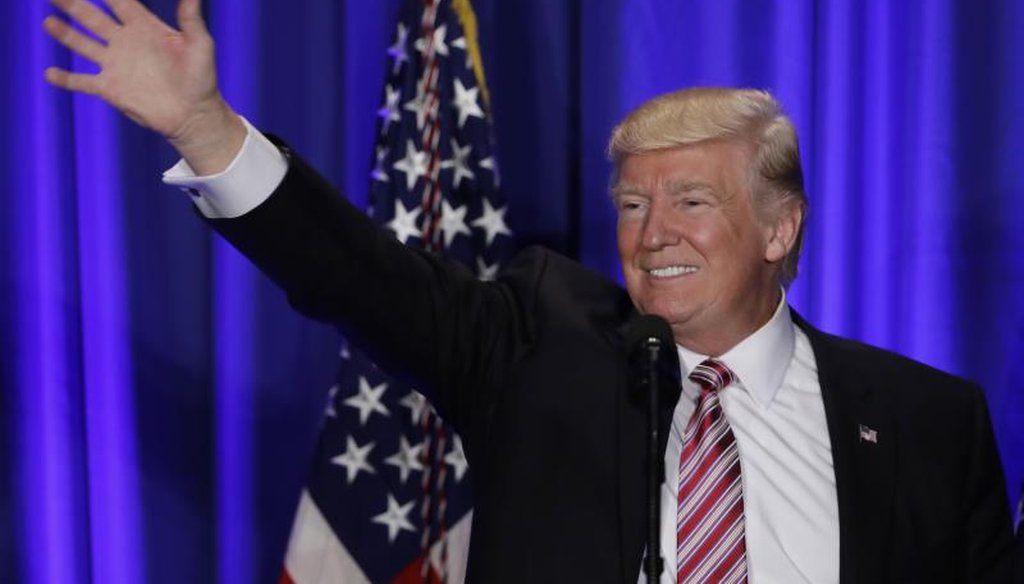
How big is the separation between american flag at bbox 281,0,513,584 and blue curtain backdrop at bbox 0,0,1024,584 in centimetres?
30

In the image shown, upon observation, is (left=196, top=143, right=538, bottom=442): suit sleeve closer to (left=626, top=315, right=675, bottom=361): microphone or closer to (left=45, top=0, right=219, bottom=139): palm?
(left=45, top=0, right=219, bottom=139): palm

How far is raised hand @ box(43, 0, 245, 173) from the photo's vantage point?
1.57m

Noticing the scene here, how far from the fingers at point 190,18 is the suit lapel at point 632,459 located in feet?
2.37

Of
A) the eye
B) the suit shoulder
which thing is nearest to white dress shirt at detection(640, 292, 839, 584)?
the suit shoulder

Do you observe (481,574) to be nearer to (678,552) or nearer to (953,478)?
(678,552)

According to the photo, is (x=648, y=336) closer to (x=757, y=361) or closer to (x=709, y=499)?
(x=709, y=499)

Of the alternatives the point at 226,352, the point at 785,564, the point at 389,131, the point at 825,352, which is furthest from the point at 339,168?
the point at 785,564

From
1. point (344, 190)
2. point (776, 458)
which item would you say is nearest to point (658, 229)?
point (776, 458)

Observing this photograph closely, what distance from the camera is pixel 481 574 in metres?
1.93

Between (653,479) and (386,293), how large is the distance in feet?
1.65

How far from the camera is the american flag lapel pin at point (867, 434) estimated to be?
210cm

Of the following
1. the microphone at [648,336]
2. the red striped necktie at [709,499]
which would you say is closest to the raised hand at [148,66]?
the microphone at [648,336]

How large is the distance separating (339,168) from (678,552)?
4.85 ft

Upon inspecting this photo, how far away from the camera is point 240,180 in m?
1.69
